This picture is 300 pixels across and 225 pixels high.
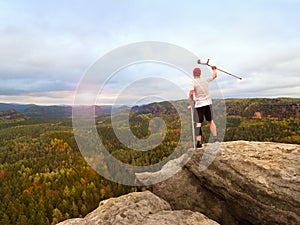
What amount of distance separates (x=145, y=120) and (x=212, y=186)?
13.5ft

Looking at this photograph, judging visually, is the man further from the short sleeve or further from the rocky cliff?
the rocky cliff

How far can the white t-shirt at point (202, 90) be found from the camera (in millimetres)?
9406

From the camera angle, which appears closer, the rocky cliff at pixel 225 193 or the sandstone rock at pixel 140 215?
the sandstone rock at pixel 140 215

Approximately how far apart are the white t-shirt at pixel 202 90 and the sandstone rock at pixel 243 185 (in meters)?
2.12

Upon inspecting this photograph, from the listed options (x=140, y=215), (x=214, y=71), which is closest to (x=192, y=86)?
(x=214, y=71)

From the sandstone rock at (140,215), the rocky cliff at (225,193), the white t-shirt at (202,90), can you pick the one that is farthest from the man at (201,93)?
the sandstone rock at (140,215)

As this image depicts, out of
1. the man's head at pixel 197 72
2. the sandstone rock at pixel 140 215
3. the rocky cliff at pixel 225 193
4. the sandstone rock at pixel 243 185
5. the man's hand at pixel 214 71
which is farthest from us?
the man's head at pixel 197 72

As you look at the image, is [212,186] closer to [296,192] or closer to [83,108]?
[296,192]

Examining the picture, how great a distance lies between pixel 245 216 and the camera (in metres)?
9.12

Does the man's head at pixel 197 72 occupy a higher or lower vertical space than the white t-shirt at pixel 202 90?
higher

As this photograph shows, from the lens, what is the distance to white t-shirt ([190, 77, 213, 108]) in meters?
9.41

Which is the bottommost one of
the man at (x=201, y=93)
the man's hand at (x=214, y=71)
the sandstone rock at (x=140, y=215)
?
the sandstone rock at (x=140, y=215)

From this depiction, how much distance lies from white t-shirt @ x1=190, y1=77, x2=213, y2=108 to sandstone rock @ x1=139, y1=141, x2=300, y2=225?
212 cm

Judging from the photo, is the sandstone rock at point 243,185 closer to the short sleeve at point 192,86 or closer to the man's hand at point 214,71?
the short sleeve at point 192,86
